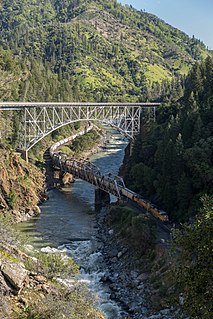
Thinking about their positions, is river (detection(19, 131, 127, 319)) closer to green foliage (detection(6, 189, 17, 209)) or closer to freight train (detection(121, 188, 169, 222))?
green foliage (detection(6, 189, 17, 209))

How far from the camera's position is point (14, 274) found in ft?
57.2

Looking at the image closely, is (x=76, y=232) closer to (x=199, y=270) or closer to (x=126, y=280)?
(x=126, y=280)

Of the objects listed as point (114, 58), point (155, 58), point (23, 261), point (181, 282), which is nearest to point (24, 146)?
point (23, 261)

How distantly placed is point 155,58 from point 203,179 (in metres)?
164

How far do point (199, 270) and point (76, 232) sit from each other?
26.6 meters

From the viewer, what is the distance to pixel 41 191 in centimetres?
5041

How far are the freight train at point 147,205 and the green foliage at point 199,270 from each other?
21709mm

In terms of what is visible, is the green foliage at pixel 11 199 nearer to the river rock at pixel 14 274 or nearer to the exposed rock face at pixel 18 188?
the exposed rock face at pixel 18 188

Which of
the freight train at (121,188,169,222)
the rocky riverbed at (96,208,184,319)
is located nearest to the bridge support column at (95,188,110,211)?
the freight train at (121,188,169,222)

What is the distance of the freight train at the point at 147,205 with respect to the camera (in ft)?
121

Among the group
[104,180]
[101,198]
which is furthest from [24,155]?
[104,180]

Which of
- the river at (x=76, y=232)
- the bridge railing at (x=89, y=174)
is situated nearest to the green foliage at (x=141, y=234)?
the river at (x=76, y=232)

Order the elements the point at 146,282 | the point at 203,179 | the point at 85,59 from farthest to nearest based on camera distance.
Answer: the point at 85,59 < the point at 203,179 < the point at 146,282

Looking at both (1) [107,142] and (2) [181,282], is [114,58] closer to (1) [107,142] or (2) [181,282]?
(1) [107,142]
